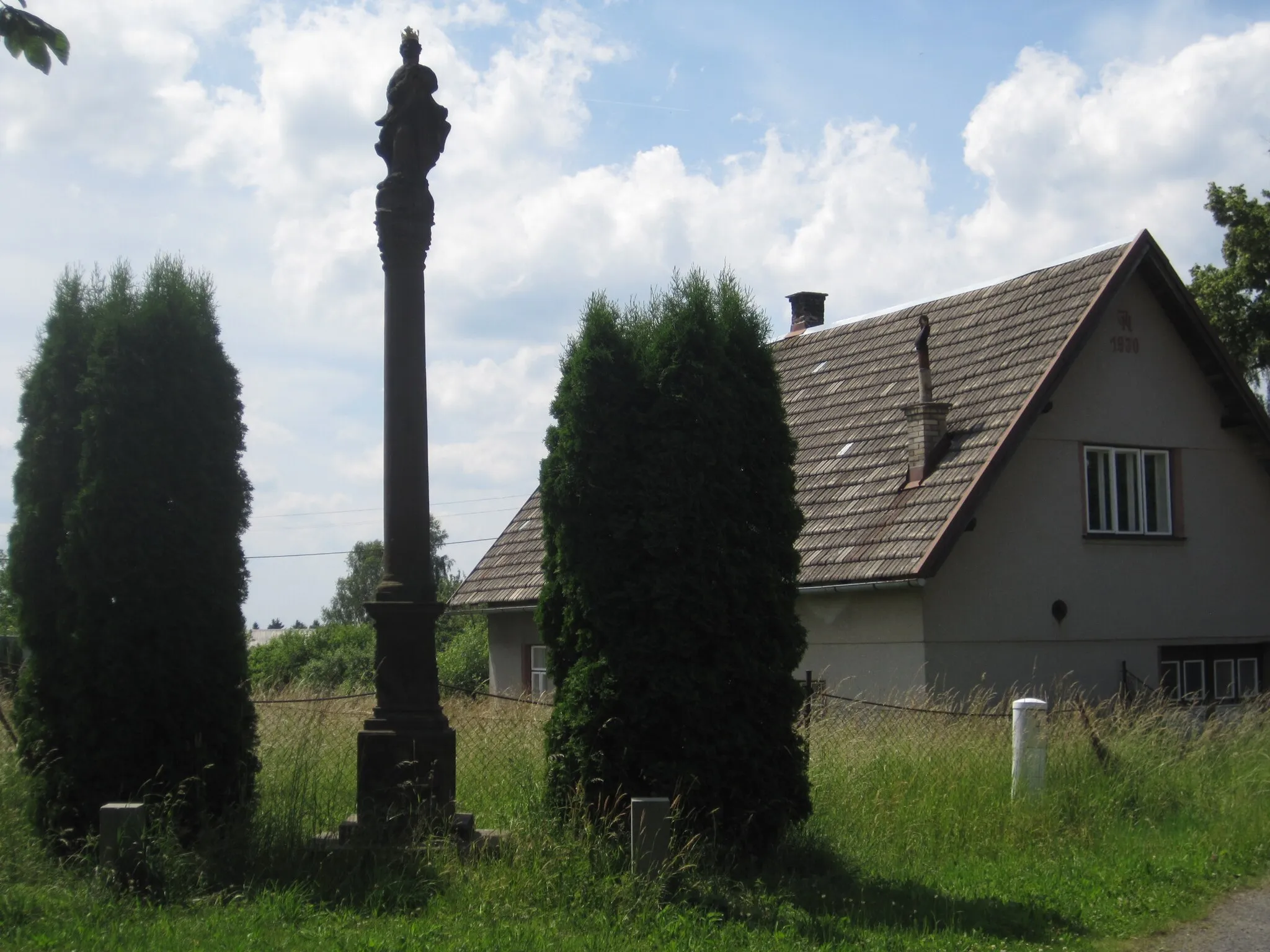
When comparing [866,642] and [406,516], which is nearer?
[406,516]

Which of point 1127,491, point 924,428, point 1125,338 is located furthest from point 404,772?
point 1125,338

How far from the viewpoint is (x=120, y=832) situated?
25.4 ft

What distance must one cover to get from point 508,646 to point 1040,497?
863 cm

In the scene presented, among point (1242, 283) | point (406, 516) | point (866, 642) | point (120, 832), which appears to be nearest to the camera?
point (120, 832)

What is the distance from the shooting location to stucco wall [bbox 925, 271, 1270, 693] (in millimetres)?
16469

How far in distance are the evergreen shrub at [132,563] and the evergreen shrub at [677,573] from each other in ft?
6.96

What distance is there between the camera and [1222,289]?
89.1ft

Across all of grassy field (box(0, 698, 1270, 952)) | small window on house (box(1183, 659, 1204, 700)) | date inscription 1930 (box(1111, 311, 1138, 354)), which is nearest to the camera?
grassy field (box(0, 698, 1270, 952))

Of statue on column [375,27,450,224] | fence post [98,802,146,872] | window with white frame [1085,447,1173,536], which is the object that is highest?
statue on column [375,27,450,224]

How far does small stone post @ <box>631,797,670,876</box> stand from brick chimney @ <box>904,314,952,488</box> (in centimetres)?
939

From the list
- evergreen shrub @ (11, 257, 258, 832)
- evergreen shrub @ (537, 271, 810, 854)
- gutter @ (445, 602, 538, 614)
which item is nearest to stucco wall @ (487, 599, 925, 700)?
gutter @ (445, 602, 538, 614)

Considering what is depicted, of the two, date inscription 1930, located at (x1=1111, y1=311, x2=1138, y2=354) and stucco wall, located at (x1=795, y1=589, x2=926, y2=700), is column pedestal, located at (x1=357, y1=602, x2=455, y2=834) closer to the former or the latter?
stucco wall, located at (x1=795, y1=589, x2=926, y2=700)

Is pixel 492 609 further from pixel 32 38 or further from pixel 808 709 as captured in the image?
pixel 32 38

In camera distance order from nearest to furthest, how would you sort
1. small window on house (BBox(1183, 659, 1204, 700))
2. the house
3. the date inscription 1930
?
the house
the date inscription 1930
small window on house (BBox(1183, 659, 1204, 700))
